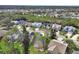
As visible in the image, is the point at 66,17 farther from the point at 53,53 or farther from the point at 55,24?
the point at 53,53

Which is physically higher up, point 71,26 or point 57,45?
point 71,26

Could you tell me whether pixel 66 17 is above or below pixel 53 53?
above
